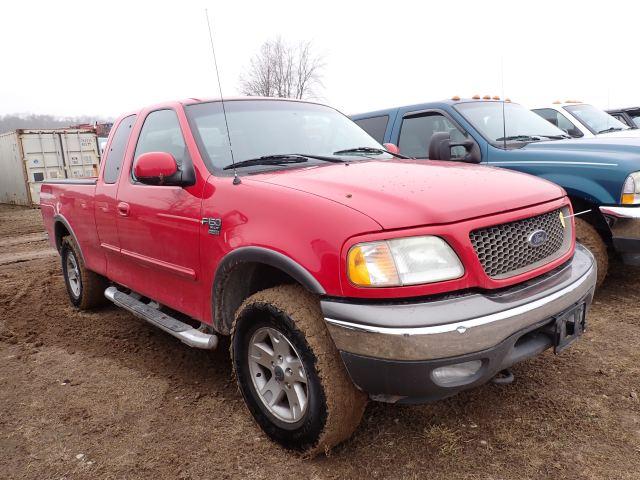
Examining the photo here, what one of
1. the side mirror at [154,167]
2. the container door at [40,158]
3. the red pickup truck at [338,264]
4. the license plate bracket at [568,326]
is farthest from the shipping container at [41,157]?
the license plate bracket at [568,326]

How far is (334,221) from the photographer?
2070 millimetres

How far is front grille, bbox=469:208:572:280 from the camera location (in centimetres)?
214

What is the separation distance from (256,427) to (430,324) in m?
1.28

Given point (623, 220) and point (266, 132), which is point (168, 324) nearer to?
point (266, 132)

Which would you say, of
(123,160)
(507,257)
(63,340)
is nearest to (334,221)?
(507,257)

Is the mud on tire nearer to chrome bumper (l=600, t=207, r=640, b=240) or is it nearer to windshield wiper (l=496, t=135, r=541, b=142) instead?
chrome bumper (l=600, t=207, r=640, b=240)

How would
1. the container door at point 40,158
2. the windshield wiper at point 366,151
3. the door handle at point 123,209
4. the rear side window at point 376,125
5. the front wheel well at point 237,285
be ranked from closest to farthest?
the front wheel well at point 237,285 < the windshield wiper at point 366,151 < the door handle at point 123,209 < the rear side window at point 376,125 < the container door at point 40,158

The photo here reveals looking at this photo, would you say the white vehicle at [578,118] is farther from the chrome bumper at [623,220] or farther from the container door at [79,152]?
the container door at [79,152]

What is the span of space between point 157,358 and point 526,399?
251cm

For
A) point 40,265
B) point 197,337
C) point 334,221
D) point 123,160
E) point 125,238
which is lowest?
point 40,265

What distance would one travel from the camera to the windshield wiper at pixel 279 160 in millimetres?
2877

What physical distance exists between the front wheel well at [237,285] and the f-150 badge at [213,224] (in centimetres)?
22

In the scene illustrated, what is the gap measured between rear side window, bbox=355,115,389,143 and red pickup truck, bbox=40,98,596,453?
8.49 ft

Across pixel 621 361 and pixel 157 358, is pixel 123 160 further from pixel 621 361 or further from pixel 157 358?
pixel 621 361
